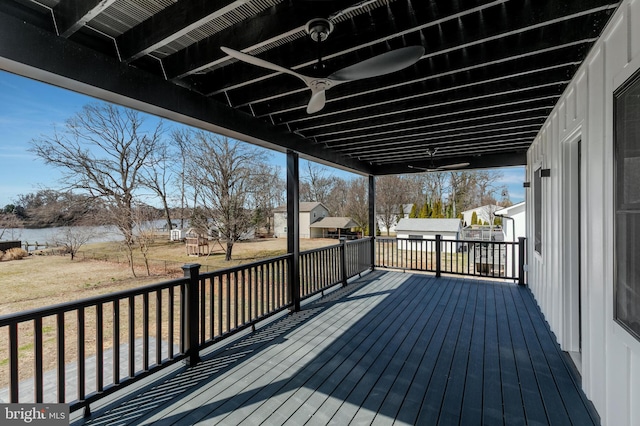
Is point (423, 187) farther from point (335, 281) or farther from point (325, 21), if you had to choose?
point (325, 21)

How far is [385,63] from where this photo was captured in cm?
169

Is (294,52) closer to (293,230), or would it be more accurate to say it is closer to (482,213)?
(293,230)

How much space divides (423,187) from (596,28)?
56.7ft

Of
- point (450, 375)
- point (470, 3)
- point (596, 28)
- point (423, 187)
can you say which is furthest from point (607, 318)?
point (423, 187)

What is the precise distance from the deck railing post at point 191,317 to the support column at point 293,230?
167cm

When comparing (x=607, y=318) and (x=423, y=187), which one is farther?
(x=423, y=187)

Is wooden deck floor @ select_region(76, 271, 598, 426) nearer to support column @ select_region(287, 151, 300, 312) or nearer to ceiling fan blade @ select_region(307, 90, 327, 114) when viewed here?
support column @ select_region(287, 151, 300, 312)

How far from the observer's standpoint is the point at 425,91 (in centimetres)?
289

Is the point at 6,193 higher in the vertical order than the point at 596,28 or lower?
lower

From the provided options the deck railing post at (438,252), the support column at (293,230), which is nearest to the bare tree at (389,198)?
the deck railing post at (438,252)

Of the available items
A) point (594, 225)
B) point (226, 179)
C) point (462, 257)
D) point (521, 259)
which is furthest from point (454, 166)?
point (226, 179)

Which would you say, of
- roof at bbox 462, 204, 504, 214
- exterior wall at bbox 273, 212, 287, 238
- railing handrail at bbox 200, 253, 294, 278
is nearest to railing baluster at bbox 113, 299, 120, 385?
railing handrail at bbox 200, 253, 294, 278

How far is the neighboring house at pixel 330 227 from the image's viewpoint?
39.6 feet

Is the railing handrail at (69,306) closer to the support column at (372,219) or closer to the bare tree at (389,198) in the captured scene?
the support column at (372,219)
